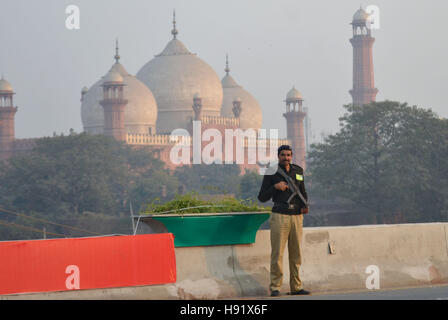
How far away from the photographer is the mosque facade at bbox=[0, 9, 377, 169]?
252ft

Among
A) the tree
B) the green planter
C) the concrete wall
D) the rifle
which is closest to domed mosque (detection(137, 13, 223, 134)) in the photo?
the tree

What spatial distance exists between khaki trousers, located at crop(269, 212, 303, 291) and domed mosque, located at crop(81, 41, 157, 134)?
238 ft

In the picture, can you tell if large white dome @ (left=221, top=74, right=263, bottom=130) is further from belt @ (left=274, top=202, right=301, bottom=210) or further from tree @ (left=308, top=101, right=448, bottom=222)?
belt @ (left=274, top=202, right=301, bottom=210)

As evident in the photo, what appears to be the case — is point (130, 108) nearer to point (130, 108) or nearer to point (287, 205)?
point (130, 108)

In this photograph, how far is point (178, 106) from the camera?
86.8m

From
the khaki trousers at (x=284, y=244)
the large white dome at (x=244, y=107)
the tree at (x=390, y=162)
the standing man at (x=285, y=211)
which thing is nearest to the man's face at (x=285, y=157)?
the standing man at (x=285, y=211)

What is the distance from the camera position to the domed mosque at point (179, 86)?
86625 mm

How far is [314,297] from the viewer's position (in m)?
9.05

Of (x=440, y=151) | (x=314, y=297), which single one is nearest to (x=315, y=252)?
(x=314, y=297)

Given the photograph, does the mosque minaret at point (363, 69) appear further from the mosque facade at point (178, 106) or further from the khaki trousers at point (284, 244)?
the khaki trousers at point (284, 244)

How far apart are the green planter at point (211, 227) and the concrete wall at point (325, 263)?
0.26 feet

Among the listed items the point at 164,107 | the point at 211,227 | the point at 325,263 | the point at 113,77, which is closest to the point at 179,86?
the point at 164,107
